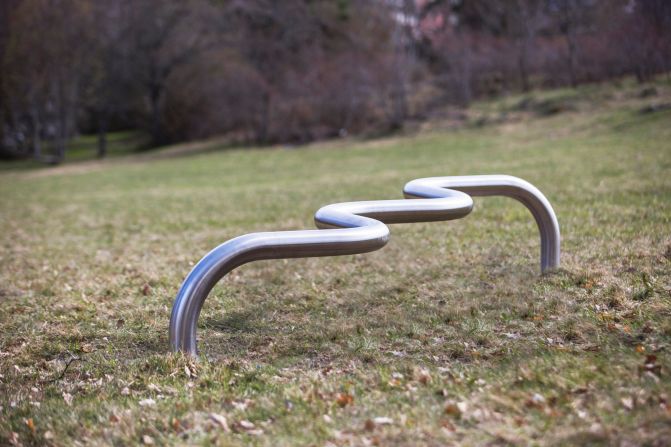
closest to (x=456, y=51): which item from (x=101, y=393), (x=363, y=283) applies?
(x=363, y=283)

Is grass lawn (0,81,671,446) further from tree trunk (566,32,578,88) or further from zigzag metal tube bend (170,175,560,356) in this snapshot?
tree trunk (566,32,578,88)

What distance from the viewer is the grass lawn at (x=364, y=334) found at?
3.71 m

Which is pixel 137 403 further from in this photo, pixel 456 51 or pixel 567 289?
pixel 456 51

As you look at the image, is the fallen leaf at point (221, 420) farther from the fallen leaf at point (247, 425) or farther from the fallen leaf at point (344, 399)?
the fallen leaf at point (344, 399)

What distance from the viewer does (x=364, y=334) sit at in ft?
17.3

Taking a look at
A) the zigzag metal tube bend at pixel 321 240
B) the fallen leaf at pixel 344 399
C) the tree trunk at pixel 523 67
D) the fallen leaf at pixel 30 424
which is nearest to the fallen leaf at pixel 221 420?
the fallen leaf at pixel 344 399

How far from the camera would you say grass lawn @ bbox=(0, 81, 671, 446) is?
12.2 feet

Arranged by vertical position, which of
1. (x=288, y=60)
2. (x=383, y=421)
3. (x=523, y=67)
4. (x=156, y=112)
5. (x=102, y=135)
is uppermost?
(x=288, y=60)

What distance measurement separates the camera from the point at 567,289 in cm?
577

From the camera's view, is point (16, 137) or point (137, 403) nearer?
point (137, 403)

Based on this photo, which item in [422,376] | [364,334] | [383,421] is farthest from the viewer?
[364,334]

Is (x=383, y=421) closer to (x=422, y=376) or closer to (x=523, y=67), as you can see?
(x=422, y=376)

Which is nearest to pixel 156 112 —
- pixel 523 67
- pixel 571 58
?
pixel 523 67

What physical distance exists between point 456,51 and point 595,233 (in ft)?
89.4
